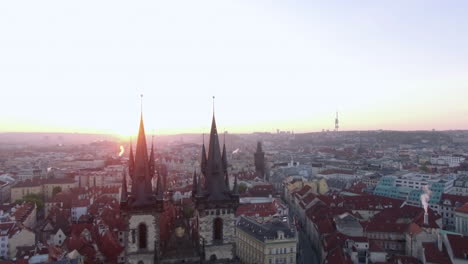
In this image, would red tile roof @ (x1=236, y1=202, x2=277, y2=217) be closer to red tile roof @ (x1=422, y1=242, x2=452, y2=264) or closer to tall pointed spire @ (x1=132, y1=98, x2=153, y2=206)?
red tile roof @ (x1=422, y1=242, x2=452, y2=264)

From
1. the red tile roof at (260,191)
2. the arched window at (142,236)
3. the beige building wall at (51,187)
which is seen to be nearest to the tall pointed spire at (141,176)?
the arched window at (142,236)

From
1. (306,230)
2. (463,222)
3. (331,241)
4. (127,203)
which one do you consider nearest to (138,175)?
(127,203)

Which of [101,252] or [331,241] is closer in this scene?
[101,252]

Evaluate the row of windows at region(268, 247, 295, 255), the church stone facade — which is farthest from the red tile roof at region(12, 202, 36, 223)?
the church stone facade

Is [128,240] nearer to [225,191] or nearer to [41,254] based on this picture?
[225,191]

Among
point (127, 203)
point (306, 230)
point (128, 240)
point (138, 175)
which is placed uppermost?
point (138, 175)

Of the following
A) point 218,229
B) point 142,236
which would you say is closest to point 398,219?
point 218,229

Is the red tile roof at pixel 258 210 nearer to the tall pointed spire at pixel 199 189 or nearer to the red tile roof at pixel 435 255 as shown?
the red tile roof at pixel 435 255
